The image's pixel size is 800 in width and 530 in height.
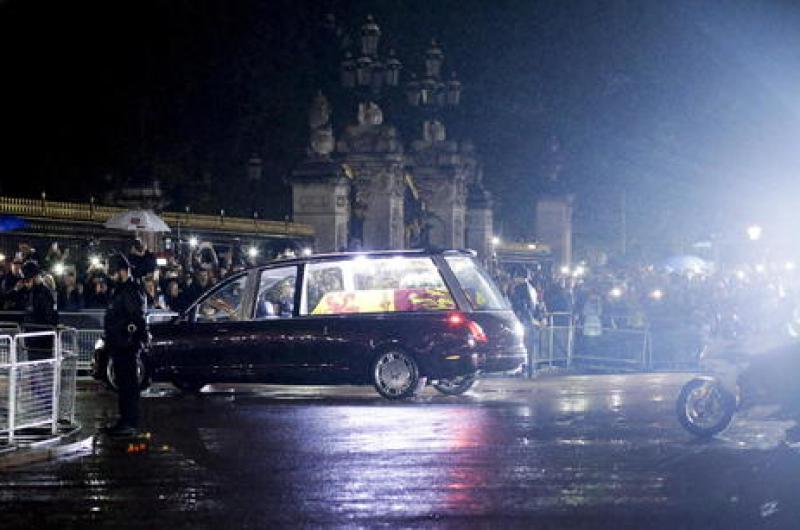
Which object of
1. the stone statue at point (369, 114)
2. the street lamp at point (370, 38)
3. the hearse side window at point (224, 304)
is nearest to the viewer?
the hearse side window at point (224, 304)

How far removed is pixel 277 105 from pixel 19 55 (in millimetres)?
8544

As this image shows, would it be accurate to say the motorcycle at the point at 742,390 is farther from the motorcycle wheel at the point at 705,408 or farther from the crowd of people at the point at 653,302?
the crowd of people at the point at 653,302

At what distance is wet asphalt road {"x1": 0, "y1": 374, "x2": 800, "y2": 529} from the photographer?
33.8 feet

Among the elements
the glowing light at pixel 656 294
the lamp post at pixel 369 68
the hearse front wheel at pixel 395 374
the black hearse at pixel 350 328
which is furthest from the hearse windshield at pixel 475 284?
the lamp post at pixel 369 68

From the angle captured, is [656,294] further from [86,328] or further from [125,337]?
[125,337]

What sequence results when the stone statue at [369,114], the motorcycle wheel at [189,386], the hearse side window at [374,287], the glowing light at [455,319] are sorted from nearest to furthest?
1. the glowing light at [455,319]
2. the hearse side window at [374,287]
3. the motorcycle wheel at [189,386]
4. the stone statue at [369,114]

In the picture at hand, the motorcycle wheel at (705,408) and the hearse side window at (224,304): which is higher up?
the hearse side window at (224,304)

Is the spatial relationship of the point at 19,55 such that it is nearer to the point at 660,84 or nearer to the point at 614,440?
the point at 660,84

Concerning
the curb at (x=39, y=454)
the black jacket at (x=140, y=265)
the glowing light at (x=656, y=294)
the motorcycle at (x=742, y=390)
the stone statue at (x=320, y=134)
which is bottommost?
the curb at (x=39, y=454)

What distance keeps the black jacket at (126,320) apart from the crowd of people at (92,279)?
4342mm

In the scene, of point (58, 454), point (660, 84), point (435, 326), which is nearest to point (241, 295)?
point (435, 326)

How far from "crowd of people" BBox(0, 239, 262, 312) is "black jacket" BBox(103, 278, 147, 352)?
434 centimetres

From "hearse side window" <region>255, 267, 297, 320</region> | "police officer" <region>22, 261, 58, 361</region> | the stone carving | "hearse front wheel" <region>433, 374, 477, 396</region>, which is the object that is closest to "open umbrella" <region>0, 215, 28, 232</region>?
"police officer" <region>22, 261, 58, 361</region>

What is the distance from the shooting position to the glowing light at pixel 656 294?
3192 cm
